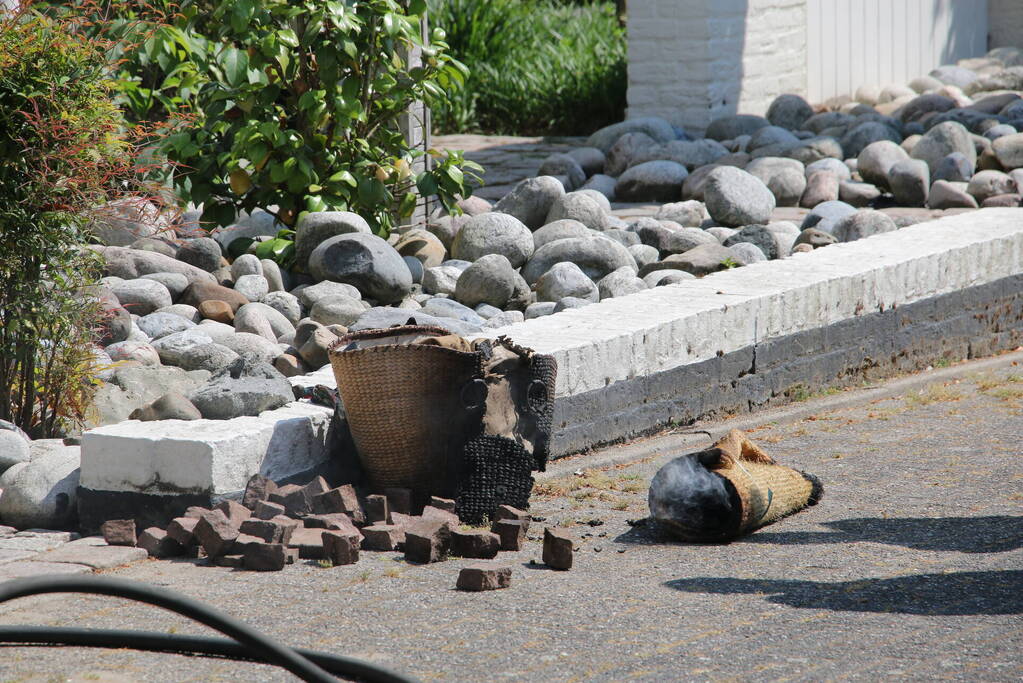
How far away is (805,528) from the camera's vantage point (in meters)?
4.19

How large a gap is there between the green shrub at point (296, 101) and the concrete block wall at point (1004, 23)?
11.6m

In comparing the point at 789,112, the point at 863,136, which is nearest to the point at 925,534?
the point at 863,136

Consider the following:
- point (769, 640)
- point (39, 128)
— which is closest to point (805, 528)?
point (769, 640)

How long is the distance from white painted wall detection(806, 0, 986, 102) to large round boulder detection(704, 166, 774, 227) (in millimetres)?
5230

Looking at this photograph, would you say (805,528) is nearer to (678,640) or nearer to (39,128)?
(678,640)

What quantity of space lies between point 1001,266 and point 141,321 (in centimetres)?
457

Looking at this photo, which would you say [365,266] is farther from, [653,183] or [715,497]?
[653,183]

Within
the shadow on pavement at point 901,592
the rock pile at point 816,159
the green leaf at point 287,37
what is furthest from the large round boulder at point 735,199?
the shadow on pavement at point 901,592

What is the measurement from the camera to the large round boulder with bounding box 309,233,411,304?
262 inches

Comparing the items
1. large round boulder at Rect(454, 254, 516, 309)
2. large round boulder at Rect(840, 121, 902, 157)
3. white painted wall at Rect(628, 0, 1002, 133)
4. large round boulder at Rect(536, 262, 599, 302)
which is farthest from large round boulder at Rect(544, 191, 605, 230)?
white painted wall at Rect(628, 0, 1002, 133)

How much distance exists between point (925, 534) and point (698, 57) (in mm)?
8700

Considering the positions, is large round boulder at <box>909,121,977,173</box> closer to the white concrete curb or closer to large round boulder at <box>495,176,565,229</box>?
the white concrete curb

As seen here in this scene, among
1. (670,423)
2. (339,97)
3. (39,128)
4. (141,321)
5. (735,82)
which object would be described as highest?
(735,82)

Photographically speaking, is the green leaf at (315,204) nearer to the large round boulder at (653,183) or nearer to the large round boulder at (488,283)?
the large round boulder at (488,283)
